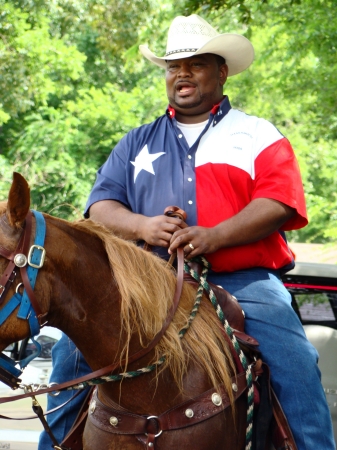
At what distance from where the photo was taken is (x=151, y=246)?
136 inches

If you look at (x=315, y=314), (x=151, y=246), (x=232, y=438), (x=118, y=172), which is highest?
(x=118, y=172)

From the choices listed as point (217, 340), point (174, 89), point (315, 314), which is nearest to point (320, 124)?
point (315, 314)

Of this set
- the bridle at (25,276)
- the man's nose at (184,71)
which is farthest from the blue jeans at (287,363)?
the man's nose at (184,71)

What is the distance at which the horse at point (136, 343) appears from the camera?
2.81 metres

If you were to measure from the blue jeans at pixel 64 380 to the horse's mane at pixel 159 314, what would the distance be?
0.67 m

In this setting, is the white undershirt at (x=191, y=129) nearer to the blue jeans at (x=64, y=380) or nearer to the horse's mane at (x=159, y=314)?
the horse's mane at (x=159, y=314)

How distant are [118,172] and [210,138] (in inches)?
20.8

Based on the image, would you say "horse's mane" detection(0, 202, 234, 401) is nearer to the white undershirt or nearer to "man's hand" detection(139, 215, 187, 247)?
"man's hand" detection(139, 215, 187, 247)

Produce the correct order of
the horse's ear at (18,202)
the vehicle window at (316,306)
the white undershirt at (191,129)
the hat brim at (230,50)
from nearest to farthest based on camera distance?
the horse's ear at (18,202)
the hat brim at (230,50)
the white undershirt at (191,129)
the vehicle window at (316,306)

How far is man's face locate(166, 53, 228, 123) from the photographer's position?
379 centimetres

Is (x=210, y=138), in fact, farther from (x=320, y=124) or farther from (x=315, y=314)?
(x=320, y=124)

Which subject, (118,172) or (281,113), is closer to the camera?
(118,172)

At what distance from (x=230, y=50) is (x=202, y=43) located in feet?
0.58

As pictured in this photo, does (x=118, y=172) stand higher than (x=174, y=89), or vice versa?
(x=174, y=89)
